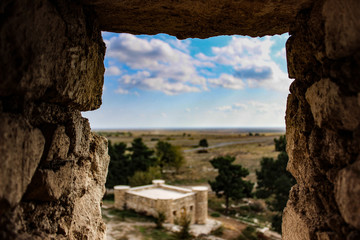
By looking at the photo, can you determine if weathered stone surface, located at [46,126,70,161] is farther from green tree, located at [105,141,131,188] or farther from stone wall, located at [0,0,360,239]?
green tree, located at [105,141,131,188]

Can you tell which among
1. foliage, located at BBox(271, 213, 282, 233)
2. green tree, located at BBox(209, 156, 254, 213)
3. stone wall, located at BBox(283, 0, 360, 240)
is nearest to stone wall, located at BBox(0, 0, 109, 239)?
stone wall, located at BBox(283, 0, 360, 240)

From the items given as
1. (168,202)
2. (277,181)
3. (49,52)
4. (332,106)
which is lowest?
(168,202)

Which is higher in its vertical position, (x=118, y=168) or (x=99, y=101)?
(x=99, y=101)

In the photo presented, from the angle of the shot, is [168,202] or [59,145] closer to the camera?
[59,145]

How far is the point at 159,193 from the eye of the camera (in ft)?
54.7

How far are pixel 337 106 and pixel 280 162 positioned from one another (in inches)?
564

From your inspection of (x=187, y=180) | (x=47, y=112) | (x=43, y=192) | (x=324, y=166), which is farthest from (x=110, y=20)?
(x=187, y=180)

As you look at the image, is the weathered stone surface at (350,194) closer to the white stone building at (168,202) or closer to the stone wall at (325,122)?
the stone wall at (325,122)

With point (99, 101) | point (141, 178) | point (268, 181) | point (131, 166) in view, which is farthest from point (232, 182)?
point (99, 101)

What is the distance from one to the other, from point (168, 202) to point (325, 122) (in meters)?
13.6

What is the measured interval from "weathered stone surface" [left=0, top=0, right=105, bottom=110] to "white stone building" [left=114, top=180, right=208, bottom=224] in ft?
42.6

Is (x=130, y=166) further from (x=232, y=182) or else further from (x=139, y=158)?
(x=232, y=182)

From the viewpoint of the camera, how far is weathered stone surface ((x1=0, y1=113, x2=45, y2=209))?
1.48m

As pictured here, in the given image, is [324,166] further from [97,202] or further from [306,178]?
[97,202]
